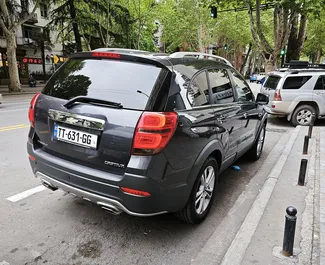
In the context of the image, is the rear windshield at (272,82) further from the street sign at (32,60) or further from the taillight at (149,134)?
the street sign at (32,60)

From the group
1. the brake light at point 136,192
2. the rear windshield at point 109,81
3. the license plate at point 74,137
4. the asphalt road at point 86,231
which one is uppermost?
the rear windshield at point 109,81

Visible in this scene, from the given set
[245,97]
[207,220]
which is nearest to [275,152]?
[245,97]

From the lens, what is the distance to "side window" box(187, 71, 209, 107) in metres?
2.81

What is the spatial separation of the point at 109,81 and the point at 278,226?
2352mm

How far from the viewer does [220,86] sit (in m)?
3.57

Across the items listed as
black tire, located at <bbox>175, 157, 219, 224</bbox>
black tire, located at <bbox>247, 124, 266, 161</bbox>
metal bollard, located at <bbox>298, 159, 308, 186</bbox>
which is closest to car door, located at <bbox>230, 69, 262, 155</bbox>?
black tire, located at <bbox>247, 124, 266, 161</bbox>

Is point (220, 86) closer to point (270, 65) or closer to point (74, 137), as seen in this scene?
point (74, 137)

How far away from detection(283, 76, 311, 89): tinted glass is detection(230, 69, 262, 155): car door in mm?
4437

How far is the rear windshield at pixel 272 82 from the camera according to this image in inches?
355

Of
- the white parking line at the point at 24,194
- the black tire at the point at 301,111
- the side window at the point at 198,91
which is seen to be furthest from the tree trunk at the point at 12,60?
the side window at the point at 198,91

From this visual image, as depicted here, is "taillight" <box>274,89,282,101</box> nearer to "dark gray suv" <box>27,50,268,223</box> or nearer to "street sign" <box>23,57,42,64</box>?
"dark gray suv" <box>27,50,268,223</box>

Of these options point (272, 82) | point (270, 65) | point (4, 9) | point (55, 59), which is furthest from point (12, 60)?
point (272, 82)

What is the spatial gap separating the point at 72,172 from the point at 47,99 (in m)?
0.86

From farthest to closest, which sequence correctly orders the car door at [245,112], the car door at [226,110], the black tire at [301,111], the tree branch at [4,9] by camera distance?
the tree branch at [4,9] → the black tire at [301,111] → the car door at [245,112] → the car door at [226,110]
